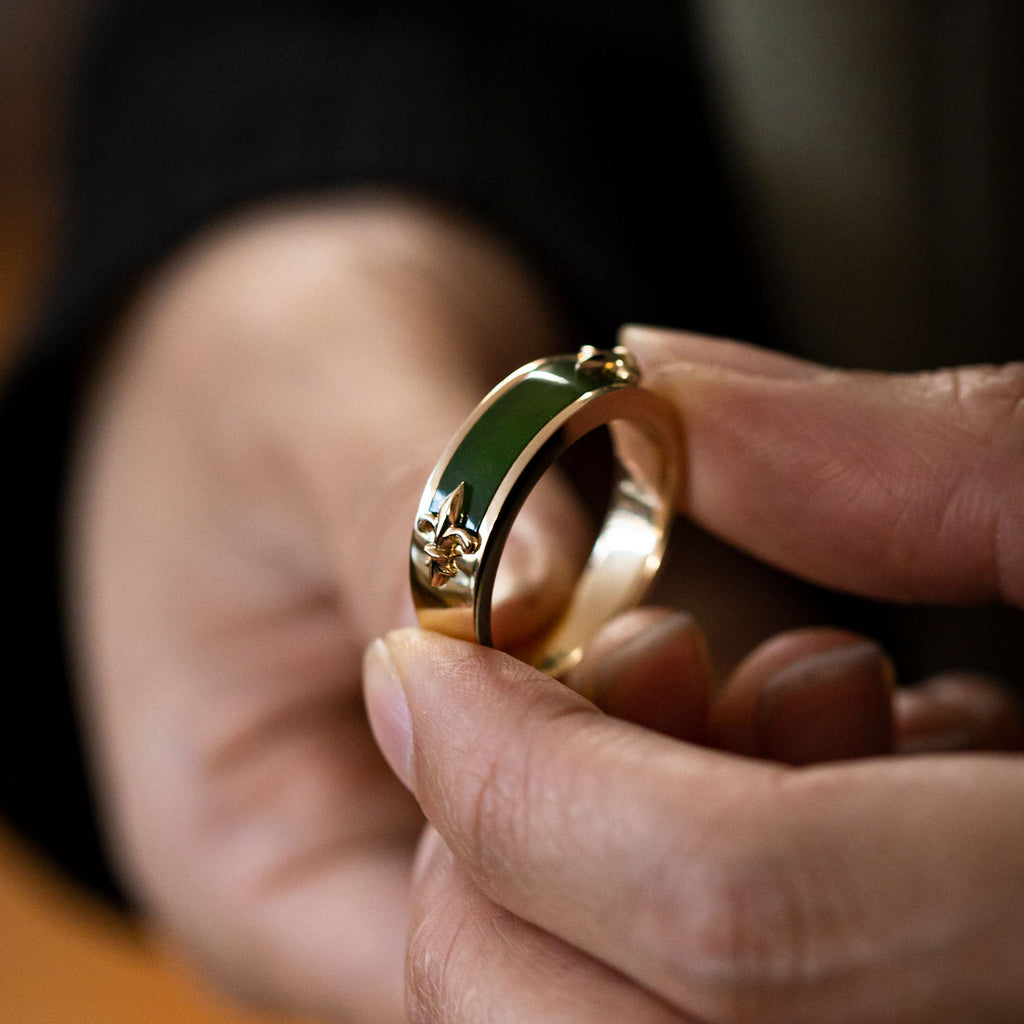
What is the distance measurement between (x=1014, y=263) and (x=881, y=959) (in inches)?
47.0

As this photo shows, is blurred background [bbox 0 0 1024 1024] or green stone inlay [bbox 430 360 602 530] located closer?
green stone inlay [bbox 430 360 602 530]

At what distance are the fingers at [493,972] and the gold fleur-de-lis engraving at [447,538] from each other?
0.52ft

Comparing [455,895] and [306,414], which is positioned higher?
[306,414]

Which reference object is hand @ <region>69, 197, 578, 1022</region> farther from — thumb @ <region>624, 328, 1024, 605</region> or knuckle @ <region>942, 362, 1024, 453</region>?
knuckle @ <region>942, 362, 1024, 453</region>

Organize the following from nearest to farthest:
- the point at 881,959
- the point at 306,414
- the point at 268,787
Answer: the point at 881,959, the point at 306,414, the point at 268,787

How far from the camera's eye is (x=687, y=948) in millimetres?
430

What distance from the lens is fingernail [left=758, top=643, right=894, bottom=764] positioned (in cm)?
69

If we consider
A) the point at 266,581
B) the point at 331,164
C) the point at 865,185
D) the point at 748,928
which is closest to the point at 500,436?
the point at 748,928

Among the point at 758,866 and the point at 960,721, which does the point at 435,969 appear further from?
the point at 960,721

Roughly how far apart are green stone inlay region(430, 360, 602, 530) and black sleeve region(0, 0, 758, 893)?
2.24ft

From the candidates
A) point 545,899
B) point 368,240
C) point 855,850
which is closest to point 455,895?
point 545,899

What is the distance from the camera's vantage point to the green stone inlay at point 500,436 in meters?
0.54

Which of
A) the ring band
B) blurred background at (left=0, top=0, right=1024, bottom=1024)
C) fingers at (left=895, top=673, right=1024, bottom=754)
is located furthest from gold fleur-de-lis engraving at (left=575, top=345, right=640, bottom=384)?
blurred background at (left=0, top=0, right=1024, bottom=1024)

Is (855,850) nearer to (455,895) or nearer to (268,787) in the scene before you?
(455,895)
